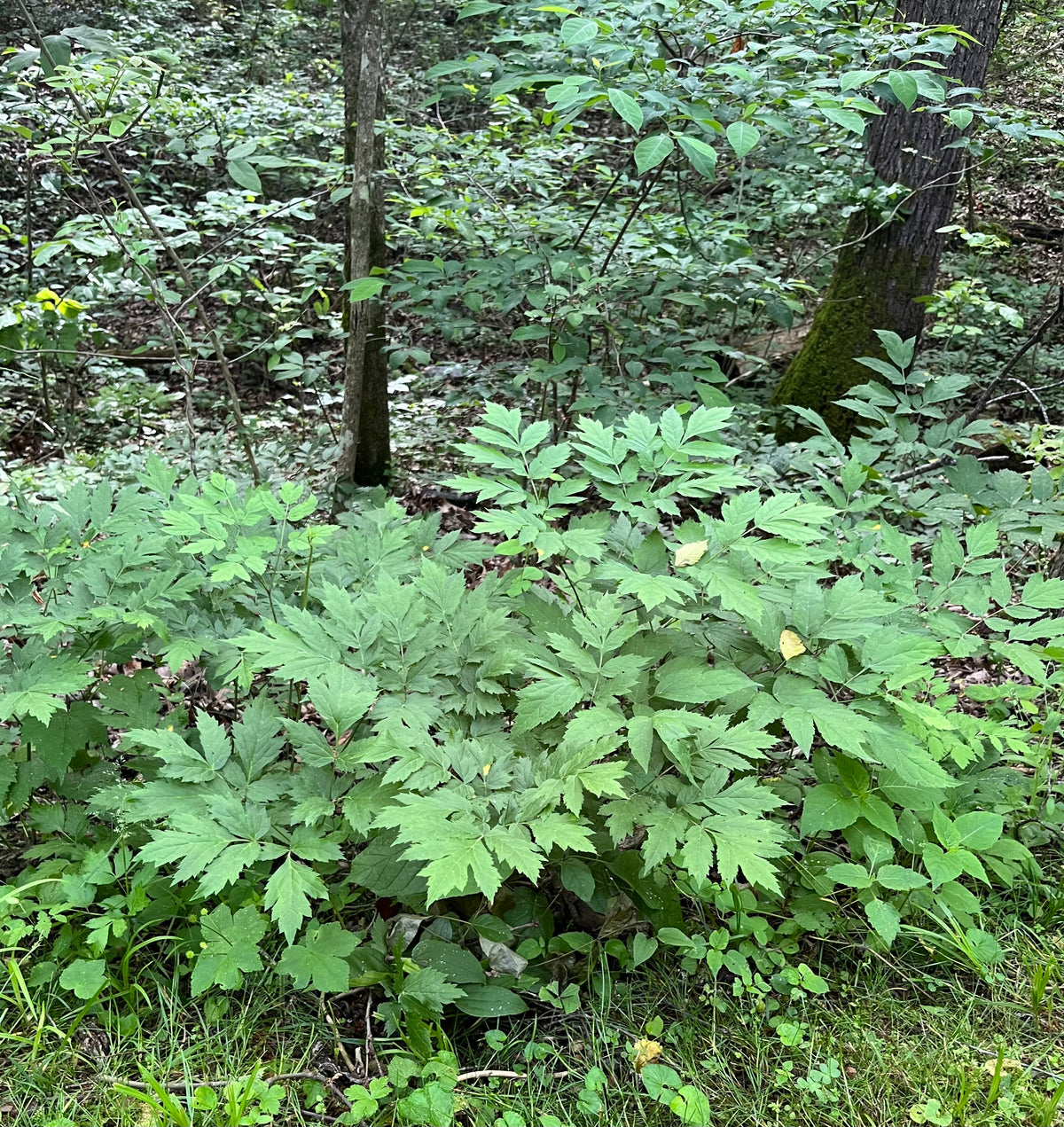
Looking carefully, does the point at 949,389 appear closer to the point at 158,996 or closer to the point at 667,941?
the point at 667,941

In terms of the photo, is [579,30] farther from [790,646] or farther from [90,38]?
[790,646]

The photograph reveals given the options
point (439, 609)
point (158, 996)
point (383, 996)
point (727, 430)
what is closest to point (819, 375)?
point (727, 430)

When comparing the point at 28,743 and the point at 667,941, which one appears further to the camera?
the point at 28,743

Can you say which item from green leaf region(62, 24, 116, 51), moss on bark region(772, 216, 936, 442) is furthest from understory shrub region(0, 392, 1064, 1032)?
moss on bark region(772, 216, 936, 442)

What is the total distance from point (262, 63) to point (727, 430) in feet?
28.1

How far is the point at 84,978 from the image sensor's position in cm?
192

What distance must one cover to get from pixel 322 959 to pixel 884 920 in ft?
4.35

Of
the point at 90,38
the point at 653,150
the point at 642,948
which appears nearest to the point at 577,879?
the point at 642,948

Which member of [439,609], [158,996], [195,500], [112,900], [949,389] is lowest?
[158,996]

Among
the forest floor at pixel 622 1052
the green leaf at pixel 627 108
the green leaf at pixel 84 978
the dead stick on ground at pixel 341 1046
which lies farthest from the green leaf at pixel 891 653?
the green leaf at pixel 84 978

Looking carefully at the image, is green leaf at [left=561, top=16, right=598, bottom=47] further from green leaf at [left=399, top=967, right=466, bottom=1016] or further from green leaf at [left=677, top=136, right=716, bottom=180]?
green leaf at [left=399, top=967, right=466, bottom=1016]

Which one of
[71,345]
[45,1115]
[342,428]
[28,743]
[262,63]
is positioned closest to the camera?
[45,1115]

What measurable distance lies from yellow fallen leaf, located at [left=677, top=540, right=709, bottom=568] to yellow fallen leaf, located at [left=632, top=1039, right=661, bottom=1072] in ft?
3.69

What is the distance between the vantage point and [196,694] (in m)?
2.80
